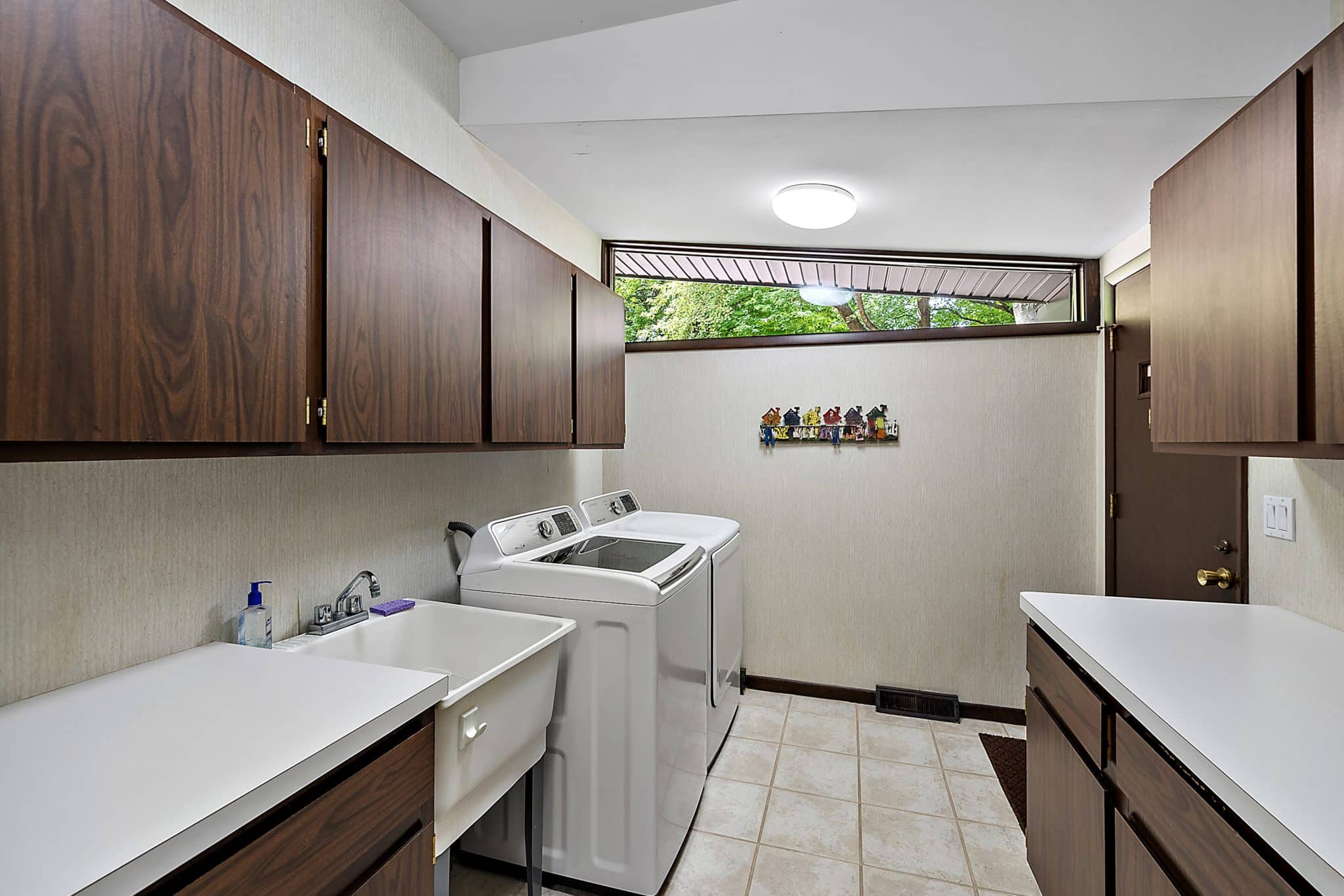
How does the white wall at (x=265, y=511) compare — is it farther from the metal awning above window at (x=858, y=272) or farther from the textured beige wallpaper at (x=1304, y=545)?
the textured beige wallpaper at (x=1304, y=545)

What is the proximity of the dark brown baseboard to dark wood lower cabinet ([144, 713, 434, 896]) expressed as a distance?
94.5 inches

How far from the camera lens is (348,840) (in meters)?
0.94

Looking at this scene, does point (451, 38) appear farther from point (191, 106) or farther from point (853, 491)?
point (853, 491)

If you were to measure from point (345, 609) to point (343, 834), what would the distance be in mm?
839

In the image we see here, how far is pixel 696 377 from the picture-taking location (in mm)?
3393

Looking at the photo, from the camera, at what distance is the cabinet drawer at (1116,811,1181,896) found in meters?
1.03

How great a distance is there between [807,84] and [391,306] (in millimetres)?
1380

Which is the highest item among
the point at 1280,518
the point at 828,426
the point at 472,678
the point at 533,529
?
the point at 828,426

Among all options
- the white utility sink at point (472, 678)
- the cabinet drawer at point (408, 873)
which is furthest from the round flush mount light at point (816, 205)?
the cabinet drawer at point (408, 873)

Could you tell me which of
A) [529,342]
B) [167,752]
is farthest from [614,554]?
[167,752]

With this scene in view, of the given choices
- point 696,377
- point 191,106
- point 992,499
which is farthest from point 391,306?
point 992,499

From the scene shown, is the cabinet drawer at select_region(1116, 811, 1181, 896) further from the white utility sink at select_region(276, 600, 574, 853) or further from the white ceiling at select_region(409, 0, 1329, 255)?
the white ceiling at select_region(409, 0, 1329, 255)

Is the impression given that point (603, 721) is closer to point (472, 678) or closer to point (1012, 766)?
point (472, 678)

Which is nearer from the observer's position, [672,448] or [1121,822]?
[1121,822]
